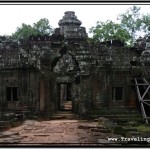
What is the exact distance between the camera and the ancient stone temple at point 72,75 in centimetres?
1723

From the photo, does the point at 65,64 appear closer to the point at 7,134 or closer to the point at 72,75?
the point at 72,75

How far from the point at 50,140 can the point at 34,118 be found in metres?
5.63

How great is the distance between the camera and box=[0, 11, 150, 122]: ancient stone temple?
17234 mm

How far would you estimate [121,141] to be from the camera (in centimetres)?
997

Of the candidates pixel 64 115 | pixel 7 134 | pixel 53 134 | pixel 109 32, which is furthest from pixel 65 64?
pixel 109 32

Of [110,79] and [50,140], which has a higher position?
[110,79]

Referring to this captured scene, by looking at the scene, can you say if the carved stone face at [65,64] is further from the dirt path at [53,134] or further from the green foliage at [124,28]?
the green foliage at [124,28]

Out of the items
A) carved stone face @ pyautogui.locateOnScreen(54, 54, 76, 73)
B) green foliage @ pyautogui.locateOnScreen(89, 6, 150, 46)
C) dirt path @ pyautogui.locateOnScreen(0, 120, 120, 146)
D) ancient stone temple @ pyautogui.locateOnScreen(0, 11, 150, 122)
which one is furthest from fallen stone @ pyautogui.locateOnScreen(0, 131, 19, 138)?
green foliage @ pyautogui.locateOnScreen(89, 6, 150, 46)

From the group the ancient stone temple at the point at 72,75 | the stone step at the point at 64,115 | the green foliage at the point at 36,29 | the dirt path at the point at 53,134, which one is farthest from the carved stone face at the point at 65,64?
the green foliage at the point at 36,29

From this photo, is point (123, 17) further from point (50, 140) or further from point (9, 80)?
point (50, 140)

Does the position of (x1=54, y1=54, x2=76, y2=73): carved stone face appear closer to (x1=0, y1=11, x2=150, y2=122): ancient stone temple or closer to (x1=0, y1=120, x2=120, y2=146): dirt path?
(x1=0, y1=11, x2=150, y2=122): ancient stone temple

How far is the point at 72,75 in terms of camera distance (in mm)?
17328

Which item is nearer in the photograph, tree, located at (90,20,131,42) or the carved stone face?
the carved stone face

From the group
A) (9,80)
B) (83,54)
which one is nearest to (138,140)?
(83,54)
